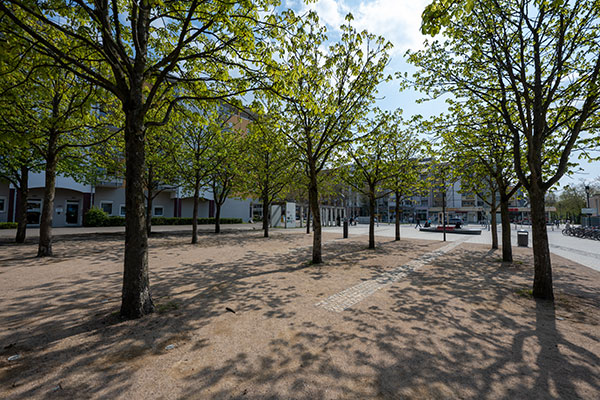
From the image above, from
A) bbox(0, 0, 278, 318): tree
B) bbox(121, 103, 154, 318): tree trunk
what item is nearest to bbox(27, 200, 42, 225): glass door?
bbox(0, 0, 278, 318): tree

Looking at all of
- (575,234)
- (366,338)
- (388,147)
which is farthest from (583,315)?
(575,234)

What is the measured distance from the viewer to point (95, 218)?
85.1ft

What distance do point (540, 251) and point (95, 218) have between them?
3347 cm

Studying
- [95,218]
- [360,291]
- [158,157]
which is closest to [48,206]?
[158,157]

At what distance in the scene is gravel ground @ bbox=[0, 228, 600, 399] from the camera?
270 cm

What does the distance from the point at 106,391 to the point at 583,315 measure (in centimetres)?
783

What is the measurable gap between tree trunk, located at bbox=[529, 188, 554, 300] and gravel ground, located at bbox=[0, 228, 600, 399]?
32 cm

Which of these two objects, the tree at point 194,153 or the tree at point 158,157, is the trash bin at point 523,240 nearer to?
the tree at point 194,153

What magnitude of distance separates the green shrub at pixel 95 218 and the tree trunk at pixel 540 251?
1305 inches

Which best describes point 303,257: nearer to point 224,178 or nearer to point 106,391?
point 106,391

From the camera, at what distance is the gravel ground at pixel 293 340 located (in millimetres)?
2695

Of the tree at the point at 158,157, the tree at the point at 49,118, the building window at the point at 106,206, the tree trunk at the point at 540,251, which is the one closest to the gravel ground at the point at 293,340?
the tree trunk at the point at 540,251

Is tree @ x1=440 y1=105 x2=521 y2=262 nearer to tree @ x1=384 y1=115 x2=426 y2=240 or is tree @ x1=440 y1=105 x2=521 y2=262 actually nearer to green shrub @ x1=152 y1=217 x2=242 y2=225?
tree @ x1=384 y1=115 x2=426 y2=240

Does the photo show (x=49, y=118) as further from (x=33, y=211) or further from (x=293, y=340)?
(x=33, y=211)
